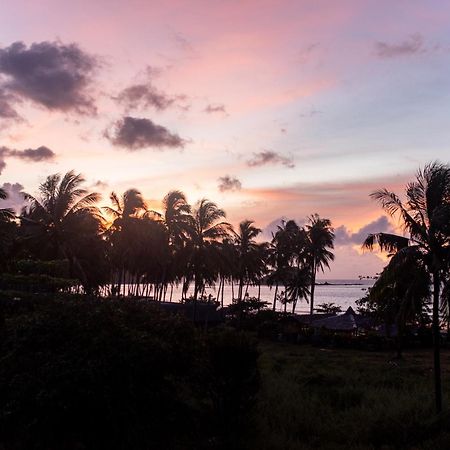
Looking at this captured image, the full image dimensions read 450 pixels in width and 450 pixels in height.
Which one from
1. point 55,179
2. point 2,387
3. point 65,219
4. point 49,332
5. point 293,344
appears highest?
point 55,179

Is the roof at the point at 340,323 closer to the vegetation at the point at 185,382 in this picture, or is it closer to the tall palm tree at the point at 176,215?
the tall palm tree at the point at 176,215

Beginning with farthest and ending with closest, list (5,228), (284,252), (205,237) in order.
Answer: (284,252) → (205,237) → (5,228)

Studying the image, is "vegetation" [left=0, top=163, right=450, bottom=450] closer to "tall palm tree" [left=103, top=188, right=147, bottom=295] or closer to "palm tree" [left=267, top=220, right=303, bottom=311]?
"tall palm tree" [left=103, top=188, right=147, bottom=295]

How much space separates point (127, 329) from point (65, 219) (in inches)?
1114

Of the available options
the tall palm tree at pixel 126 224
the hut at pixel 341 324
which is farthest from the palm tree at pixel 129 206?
the hut at pixel 341 324

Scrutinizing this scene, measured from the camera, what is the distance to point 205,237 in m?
45.4

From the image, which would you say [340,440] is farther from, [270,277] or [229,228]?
[270,277]

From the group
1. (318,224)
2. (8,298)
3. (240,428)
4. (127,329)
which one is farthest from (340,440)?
(318,224)

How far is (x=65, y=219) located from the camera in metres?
37.8

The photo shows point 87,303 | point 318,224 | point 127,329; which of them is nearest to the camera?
point 127,329

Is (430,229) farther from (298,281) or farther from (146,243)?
(298,281)

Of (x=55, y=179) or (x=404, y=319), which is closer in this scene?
(x=404, y=319)

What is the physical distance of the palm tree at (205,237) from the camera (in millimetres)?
44938

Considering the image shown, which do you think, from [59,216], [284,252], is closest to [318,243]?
[284,252]
